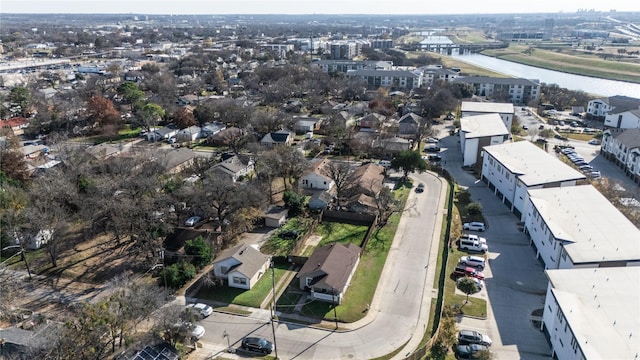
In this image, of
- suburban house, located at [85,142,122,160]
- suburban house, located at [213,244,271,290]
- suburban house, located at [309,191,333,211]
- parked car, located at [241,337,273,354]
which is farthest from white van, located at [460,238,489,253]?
suburban house, located at [85,142,122,160]

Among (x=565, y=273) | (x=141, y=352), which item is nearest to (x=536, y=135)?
(x=565, y=273)

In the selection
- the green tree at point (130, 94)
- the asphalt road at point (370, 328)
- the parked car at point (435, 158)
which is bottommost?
the asphalt road at point (370, 328)

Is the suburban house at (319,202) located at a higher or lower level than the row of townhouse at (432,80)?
lower

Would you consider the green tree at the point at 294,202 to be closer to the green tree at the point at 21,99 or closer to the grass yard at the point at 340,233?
the grass yard at the point at 340,233

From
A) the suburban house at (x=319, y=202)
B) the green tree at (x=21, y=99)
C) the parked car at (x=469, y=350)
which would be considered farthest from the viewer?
the green tree at (x=21, y=99)

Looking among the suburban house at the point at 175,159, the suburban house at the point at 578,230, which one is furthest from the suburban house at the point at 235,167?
the suburban house at the point at 578,230

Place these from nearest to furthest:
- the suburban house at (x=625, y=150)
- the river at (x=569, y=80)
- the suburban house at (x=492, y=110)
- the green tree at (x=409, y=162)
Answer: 1. the green tree at (x=409, y=162)
2. the suburban house at (x=625, y=150)
3. the suburban house at (x=492, y=110)
4. the river at (x=569, y=80)

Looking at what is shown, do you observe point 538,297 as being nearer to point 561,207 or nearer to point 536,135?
point 561,207
